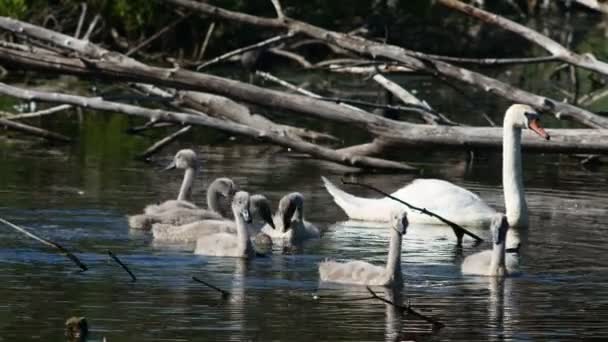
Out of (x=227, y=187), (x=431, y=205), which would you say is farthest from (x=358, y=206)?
(x=227, y=187)

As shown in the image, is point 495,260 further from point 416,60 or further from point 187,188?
point 416,60

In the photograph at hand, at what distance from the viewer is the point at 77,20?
115ft

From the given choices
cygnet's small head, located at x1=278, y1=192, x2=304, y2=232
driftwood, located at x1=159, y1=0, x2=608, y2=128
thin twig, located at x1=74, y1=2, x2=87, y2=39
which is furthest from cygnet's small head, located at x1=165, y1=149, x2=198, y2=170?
thin twig, located at x1=74, y1=2, x2=87, y2=39

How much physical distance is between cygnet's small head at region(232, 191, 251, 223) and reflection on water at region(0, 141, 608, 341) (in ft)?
1.17

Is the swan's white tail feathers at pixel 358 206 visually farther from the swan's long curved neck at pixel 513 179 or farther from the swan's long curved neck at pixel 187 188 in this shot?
the swan's long curved neck at pixel 187 188

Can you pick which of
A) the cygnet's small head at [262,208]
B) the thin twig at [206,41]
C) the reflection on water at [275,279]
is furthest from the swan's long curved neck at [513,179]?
the thin twig at [206,41]

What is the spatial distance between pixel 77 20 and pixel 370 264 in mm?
23630

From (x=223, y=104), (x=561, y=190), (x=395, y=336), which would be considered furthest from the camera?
(x=223, y=104)

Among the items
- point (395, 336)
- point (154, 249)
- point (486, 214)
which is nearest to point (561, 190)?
point (486, 214)

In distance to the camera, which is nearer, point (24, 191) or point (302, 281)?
point (302, 281)

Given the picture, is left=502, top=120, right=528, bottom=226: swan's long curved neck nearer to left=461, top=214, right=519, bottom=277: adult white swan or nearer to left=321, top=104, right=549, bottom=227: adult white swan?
left=321, top=104, right=549, bottom=227: adult white swan

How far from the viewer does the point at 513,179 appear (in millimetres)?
16000

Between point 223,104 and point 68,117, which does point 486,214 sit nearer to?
point 223,104

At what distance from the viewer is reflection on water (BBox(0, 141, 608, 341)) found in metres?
10.3
